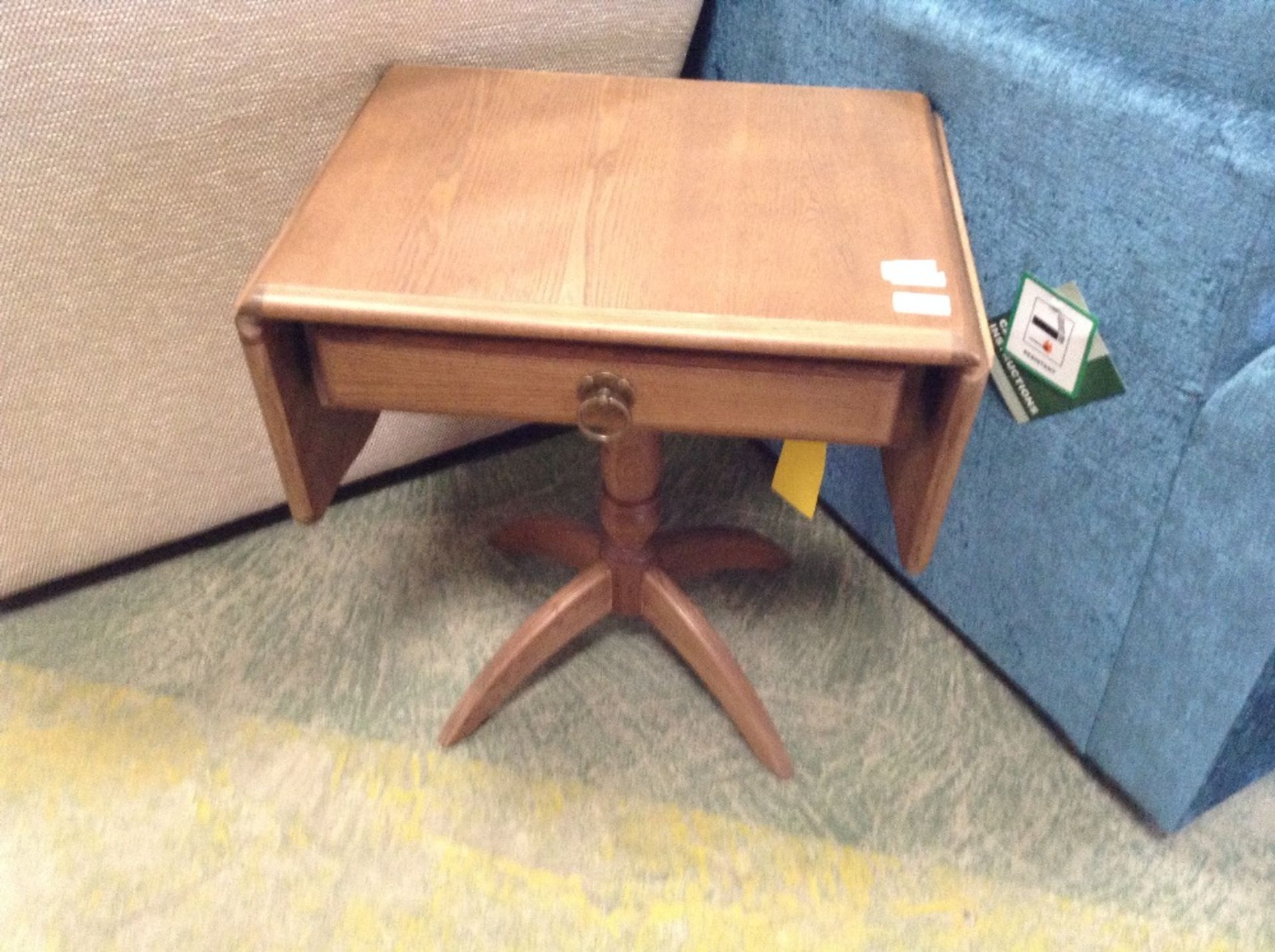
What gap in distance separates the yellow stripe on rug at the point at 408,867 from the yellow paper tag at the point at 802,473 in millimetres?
314

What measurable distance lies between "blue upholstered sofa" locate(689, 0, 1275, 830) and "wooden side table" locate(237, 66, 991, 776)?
0.26 ft

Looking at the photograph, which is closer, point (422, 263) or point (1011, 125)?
point (422, 263)

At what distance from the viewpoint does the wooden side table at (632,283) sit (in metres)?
0.63

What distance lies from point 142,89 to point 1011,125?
705 millimetres

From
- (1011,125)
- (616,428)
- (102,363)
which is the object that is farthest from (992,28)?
(102,363)

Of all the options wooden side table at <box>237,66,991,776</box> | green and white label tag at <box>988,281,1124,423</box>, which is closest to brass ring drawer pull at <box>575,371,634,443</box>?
wooden side table at <box>237,66,991,776</box>

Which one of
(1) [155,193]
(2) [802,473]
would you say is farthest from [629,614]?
(1) [155,193]

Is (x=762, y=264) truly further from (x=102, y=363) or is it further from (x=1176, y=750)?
(x=102, y=363)

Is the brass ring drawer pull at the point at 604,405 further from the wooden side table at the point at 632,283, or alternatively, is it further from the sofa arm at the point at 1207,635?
the sofa arm at the point at 1207,635

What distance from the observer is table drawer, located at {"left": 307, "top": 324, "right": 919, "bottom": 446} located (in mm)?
651

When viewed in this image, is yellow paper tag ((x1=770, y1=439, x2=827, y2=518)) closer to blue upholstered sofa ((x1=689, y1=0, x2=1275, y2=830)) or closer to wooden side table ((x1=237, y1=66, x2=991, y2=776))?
wooden side table ((x1=237, y1=66, x2=991, y2=776))

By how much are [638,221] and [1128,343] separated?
0.38 metres

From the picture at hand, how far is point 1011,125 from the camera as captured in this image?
2.62 ft

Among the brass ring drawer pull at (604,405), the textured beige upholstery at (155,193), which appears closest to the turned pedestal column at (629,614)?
the brass ring drawer pull at (604,405)
